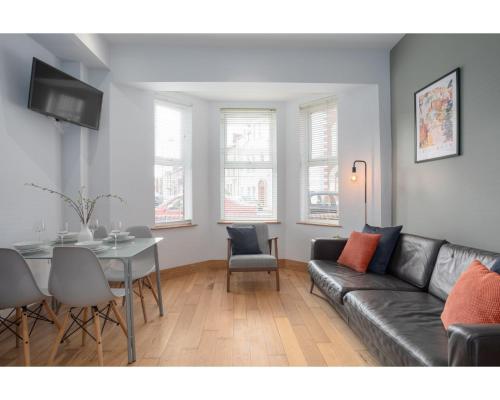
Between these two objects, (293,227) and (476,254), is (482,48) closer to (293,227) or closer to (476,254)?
(476,254)

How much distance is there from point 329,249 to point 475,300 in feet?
6.40

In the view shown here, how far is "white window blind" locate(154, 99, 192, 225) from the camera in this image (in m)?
4.40

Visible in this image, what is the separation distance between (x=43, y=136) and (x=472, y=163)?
167 inches

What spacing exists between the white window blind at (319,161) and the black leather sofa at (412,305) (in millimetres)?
1477

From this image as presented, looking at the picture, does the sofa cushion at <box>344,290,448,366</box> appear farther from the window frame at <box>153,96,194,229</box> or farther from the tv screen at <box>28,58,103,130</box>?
the tv screen at <box>28,58,103,130</box>

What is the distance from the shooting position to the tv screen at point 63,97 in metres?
2.77

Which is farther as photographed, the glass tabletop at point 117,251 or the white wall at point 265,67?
the white wall at point 265,67

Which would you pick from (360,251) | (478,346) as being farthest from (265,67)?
(478,346)

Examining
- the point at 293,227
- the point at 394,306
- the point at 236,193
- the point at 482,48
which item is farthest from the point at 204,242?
the point at 482,48

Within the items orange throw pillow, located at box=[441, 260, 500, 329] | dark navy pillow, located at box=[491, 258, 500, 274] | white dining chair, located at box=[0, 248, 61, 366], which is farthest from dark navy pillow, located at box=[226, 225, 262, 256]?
dark navy pillow, located at box=[491, 258, 500, 274]

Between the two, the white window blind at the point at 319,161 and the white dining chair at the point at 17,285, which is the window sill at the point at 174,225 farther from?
the white dining chair at the point at 17,285

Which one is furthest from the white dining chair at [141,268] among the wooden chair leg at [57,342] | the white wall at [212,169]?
the white wall at [212,169]

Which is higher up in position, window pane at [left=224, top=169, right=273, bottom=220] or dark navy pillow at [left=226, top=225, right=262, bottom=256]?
window pane at [left=224, top=169, right=273, bottom=220]
